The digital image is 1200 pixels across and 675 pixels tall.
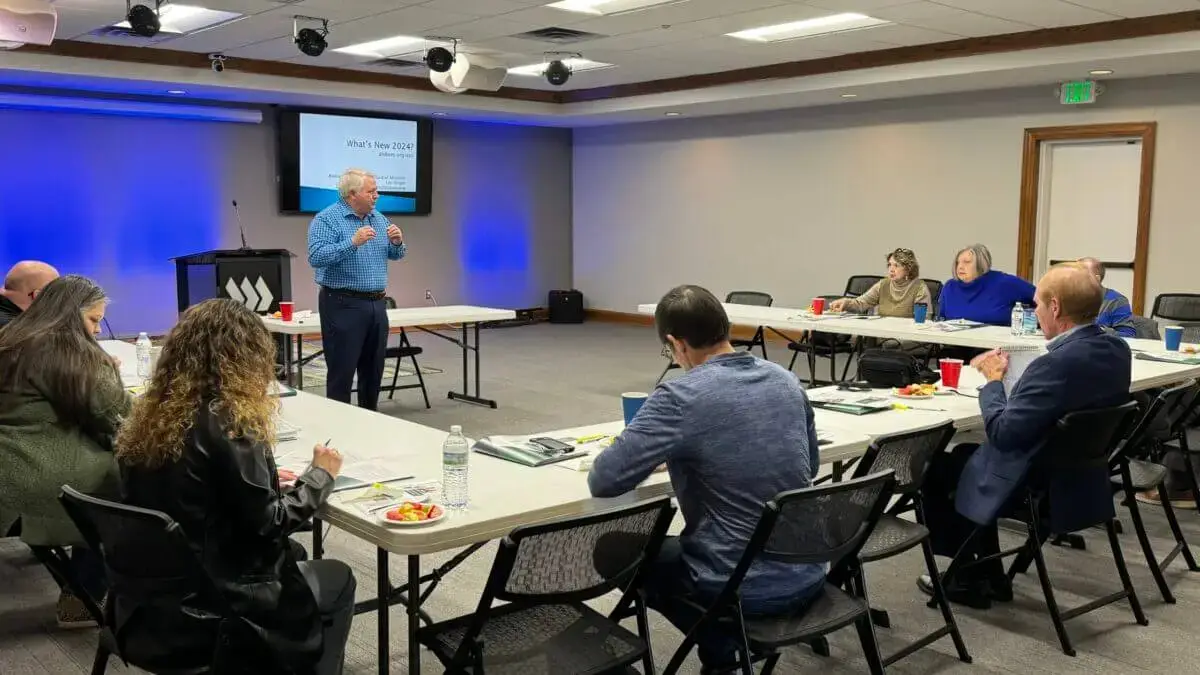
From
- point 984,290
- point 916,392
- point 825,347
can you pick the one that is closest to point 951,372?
point 916,392

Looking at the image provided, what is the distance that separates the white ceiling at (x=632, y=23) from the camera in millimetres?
6762

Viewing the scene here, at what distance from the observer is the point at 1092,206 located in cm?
894

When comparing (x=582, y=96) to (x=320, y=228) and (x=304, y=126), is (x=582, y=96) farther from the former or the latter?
(x=320, y=228)

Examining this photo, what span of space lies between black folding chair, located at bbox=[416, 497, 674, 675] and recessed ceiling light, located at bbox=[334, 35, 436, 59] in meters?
6.56

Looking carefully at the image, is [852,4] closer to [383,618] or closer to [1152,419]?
[1152,419]

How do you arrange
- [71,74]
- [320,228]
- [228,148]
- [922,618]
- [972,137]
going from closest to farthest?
[922,618], [320,228], [71,74], [972,137], [228,148]

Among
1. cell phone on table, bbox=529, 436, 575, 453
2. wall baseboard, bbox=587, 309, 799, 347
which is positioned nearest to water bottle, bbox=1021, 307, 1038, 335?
cell phone on table, bbox=529, 436, 575, 453

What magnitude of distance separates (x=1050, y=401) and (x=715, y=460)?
1308 millimetres

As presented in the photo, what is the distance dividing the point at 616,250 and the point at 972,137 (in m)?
4.81

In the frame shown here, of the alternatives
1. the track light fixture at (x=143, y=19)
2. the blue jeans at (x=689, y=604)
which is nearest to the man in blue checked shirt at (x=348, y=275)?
the track light fixture at (x=143, y=19)

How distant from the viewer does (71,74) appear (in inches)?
332

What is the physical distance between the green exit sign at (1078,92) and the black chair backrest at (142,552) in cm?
831

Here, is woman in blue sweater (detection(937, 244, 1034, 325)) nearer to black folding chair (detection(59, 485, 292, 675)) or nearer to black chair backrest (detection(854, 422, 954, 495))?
black chair backrest (detection(854, 422, 954, 495))

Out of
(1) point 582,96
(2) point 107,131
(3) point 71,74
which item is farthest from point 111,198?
(1) point 582,96
